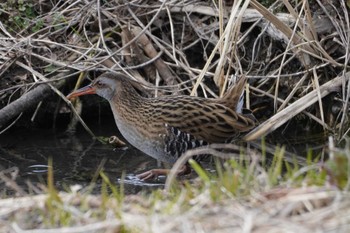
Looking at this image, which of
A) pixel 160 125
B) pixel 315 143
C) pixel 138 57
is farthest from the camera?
pixel 138 57

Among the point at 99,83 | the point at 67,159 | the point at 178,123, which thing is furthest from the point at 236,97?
the point at 67,159

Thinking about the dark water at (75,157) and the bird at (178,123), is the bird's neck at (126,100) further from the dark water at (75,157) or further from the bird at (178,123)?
the dark water at (75,157)

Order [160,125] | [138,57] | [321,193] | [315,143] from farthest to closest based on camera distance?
[138,57] < [315,143] < [160,125] < [321,193]

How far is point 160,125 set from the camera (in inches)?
267

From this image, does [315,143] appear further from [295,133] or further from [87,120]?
[87,120]

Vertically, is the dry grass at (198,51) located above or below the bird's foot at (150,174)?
above

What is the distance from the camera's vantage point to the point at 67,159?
24.6ft

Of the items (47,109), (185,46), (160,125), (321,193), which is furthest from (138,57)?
(321,193)

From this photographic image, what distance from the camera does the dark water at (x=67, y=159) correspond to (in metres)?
6.79

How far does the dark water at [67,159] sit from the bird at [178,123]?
11.4 inches

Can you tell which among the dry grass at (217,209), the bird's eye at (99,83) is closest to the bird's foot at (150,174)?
the bird's eye at (99,83)

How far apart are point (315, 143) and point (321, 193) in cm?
405

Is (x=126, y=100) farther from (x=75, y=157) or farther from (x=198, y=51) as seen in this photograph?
(x=198, y=51)

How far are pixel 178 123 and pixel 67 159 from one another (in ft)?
4.12
